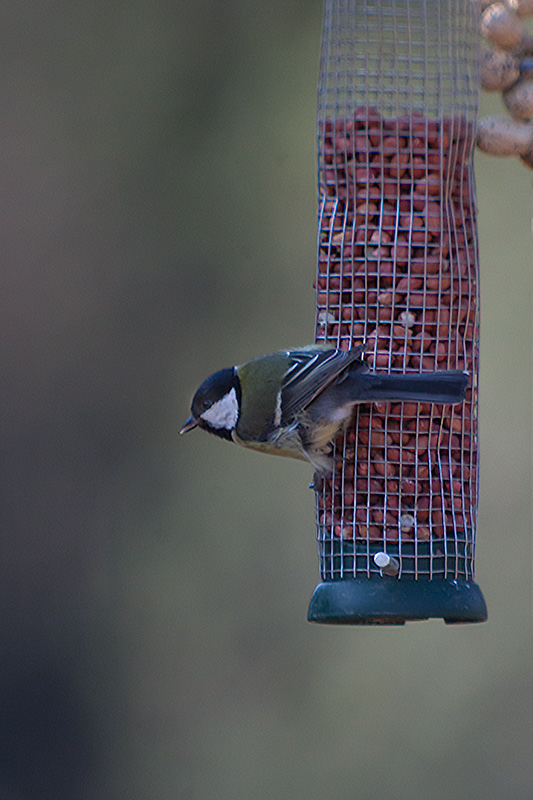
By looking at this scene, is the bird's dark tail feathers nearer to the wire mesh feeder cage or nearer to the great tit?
the great tit

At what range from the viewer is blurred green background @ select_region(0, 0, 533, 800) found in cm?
862

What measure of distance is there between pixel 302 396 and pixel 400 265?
510 millimetres

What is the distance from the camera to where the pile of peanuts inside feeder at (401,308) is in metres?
3.71

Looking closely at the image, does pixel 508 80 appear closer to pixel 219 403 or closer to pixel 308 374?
pixel 308 374

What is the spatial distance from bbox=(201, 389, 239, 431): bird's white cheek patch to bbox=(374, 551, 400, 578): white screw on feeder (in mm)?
630

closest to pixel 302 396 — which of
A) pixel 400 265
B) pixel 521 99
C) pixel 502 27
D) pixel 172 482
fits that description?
pixel 400 265

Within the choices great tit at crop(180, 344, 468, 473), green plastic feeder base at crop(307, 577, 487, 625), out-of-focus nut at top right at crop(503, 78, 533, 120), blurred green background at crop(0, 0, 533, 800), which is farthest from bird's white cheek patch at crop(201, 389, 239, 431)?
blurred green background at crop(0, 0, 533, 800)

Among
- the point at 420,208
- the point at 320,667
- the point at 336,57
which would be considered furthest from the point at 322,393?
the point at 320,667

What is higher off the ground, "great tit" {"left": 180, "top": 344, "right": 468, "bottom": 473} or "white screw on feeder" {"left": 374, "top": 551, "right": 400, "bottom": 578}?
"great tit" {"left": 180, "top": 344, "right": 468, "bottom": 473}

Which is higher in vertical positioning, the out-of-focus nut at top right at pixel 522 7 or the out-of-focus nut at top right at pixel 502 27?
the out-of-focus nut at top right at pixel 522 7

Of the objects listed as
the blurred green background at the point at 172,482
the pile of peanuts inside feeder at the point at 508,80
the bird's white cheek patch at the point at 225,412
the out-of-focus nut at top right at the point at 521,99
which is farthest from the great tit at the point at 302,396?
the blurred green background at the point at 172,482

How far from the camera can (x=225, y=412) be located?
151 inches

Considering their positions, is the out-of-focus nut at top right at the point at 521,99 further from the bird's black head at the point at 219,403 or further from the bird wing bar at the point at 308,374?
the bird's black head at the point at 219,403

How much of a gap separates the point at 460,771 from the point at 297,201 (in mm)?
4286
